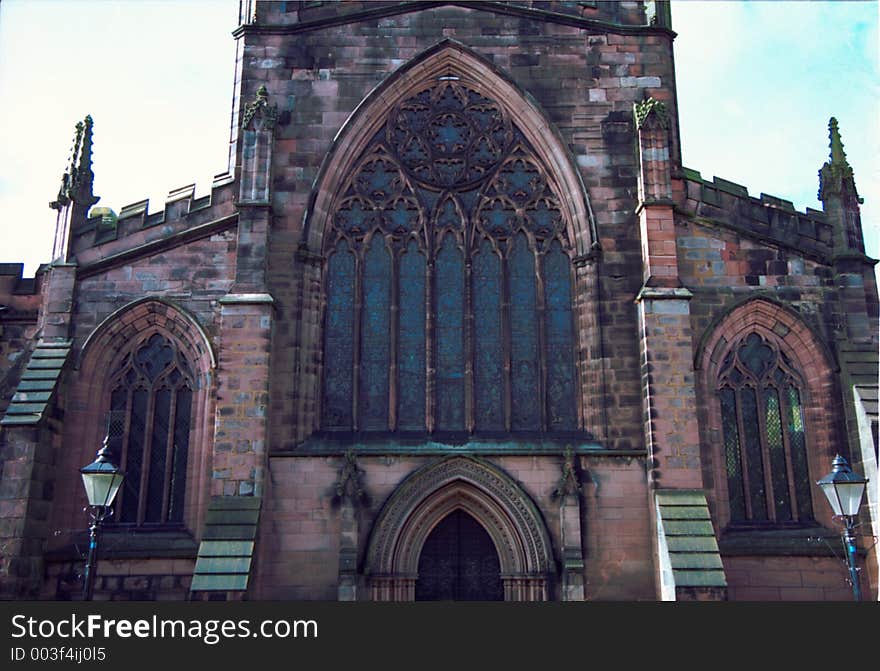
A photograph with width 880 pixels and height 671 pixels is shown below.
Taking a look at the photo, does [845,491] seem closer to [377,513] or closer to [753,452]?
[753,452]

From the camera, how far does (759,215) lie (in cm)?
1797

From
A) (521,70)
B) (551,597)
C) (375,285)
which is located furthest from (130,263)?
(551,597)

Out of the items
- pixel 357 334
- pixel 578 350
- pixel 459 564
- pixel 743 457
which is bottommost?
pixel 459 564

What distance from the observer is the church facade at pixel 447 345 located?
16.0 metres

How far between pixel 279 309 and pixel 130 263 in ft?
9.52

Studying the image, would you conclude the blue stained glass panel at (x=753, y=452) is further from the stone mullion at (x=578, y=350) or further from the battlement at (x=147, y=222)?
the battlement at (x=147, y=222)

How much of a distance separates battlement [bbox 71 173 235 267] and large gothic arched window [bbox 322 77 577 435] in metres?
2.17

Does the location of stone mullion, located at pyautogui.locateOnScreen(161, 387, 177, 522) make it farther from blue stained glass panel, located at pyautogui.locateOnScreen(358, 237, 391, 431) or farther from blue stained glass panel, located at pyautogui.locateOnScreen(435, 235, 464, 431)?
blue stained glass panel, located at pyautogui.locateOnScreen(435, 235, 464, 431)

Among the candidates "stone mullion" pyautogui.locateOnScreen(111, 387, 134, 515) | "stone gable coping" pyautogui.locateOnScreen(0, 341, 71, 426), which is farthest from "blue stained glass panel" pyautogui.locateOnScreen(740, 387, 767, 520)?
"stone gable coping" pyautogui.locateOnScreen(0, 341, 71, 426)

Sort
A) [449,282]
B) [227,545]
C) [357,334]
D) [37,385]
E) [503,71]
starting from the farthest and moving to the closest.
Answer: [503,71]
[449,282]
[357,334]
[37,385]
[227,545]

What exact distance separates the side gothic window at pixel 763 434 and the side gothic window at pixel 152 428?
9.53 meters

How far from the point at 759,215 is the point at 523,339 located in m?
4.95

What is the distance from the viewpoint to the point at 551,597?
51.7 feet

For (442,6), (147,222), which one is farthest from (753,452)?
(147,222)
